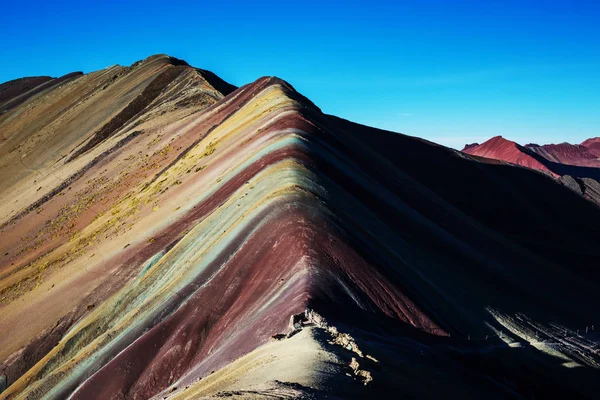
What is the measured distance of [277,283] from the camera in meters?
15.4

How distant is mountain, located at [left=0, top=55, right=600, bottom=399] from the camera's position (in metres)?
12.0

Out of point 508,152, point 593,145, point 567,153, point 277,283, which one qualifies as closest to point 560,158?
point 567,153

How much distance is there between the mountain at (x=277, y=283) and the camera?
12.0 m

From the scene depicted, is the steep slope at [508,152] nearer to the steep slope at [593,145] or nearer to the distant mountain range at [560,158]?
the distant mountain range at [560,158]

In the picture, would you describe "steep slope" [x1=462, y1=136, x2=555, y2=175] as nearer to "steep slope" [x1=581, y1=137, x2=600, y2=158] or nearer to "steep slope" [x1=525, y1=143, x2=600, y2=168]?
"steep slope" [x1=525, y1=143, x2=600, y2=168]

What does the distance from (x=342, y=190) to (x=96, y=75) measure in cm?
7860

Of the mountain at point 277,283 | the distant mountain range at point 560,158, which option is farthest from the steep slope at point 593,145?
the mountain at point 277,283

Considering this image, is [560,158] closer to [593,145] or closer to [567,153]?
[567,153]

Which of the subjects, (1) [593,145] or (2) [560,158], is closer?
(2) [560,158]

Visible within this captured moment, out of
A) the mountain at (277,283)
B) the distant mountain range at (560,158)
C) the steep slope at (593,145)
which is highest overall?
the steep slope at (593,145)

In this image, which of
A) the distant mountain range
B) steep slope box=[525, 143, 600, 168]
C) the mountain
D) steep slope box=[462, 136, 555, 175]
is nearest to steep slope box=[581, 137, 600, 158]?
the distant mountain range

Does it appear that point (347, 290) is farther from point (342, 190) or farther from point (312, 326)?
point (342, 190)

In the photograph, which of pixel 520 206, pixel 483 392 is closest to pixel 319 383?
pixel 483 392

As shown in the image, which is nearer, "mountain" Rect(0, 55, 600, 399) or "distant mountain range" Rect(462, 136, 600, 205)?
"mountain" Rect(0, 55, 600, 399)
